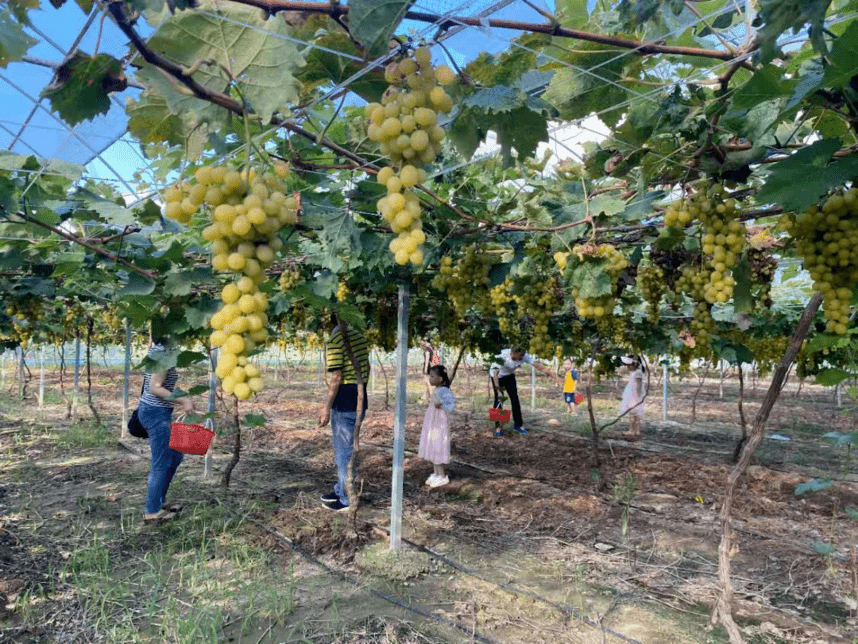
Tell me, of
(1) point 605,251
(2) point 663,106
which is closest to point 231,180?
(2) point 663,106

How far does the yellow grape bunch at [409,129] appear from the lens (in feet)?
3.91

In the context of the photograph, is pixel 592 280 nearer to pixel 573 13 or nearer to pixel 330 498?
pixel 573 13

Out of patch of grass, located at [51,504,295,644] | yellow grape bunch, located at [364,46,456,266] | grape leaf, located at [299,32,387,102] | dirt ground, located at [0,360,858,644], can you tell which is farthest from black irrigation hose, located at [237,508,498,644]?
grape leaf, located at [299,32,387,102]

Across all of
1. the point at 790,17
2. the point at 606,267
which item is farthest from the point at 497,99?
the point at 606,267

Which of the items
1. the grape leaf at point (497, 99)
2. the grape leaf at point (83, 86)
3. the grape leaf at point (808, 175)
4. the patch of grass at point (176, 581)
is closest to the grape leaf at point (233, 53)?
the grape leaf at point (83, 86)

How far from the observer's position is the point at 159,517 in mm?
5133

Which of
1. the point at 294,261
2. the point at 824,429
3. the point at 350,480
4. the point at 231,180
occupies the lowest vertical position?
the point at 824,429

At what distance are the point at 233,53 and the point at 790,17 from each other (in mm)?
1158

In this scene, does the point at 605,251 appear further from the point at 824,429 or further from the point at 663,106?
the point at 824,429

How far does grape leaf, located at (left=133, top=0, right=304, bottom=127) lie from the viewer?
1.13 metres

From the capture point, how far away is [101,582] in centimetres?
379

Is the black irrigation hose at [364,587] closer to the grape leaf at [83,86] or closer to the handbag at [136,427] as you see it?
the handbag at [136,427]

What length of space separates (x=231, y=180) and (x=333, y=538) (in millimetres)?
4037

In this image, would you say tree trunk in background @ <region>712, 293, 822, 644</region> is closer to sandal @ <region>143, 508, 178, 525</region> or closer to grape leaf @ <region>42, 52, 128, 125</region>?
grape leaf @ <region>42, 52, 128, 125</region>
